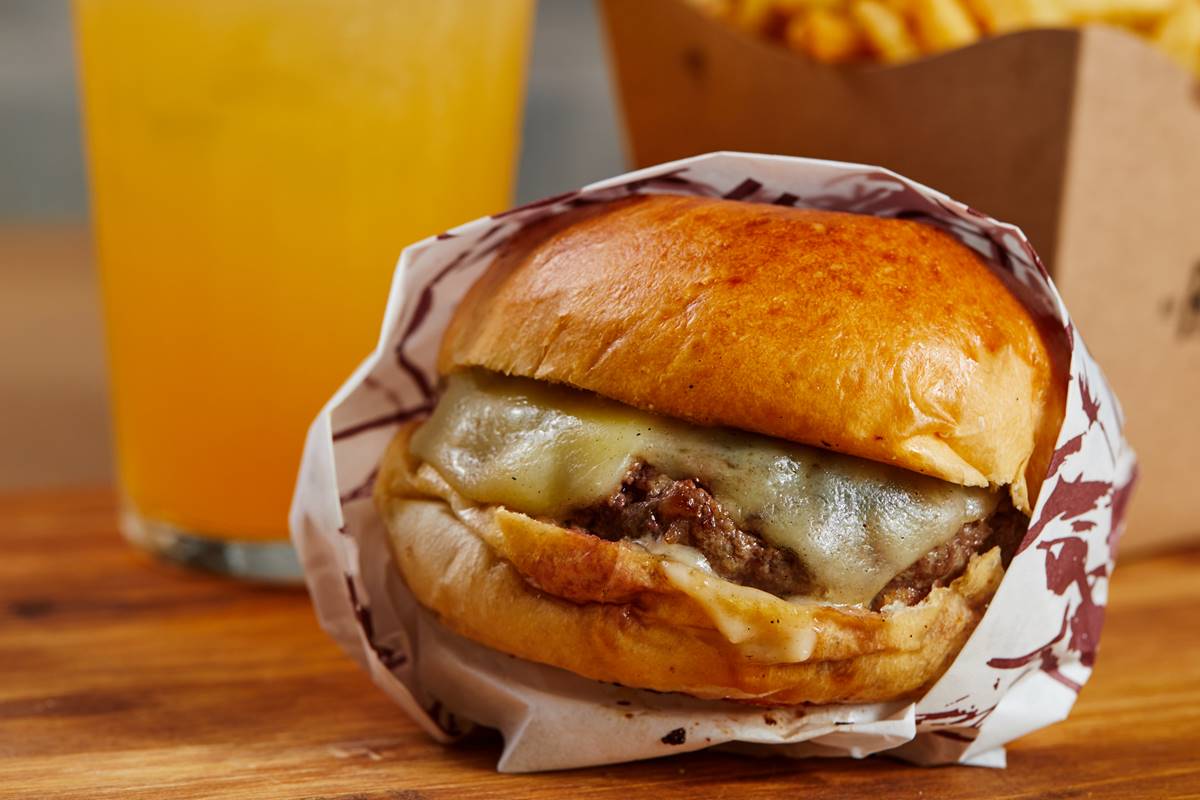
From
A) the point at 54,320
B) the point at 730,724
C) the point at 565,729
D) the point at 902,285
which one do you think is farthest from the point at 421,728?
the point at 54,320

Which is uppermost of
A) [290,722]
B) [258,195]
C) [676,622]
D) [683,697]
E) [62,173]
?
[258,195]

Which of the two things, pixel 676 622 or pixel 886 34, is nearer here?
pixel 676 622

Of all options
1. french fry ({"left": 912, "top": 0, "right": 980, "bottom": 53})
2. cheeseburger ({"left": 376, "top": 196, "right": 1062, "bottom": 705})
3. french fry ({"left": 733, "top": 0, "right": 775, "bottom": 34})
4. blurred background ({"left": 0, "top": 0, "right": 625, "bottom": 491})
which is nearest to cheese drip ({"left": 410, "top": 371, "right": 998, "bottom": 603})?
cheeseburger ({"left": 376, "top": 196, "right": 1062, "bottom": 705})

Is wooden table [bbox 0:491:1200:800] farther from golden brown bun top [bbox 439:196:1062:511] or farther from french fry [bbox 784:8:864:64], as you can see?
french fry [bbox 784:8:864:64]

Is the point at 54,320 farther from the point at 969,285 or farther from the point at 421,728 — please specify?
the point at 969,285

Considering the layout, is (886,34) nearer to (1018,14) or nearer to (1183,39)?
(1018,14)

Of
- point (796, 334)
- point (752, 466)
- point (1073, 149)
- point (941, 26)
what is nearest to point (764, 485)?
point (752, 466)

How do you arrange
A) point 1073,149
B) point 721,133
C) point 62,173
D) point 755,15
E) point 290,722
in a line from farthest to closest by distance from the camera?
point 62,173, point 721,133, point 755,15, point 1073,149, point 290,722
